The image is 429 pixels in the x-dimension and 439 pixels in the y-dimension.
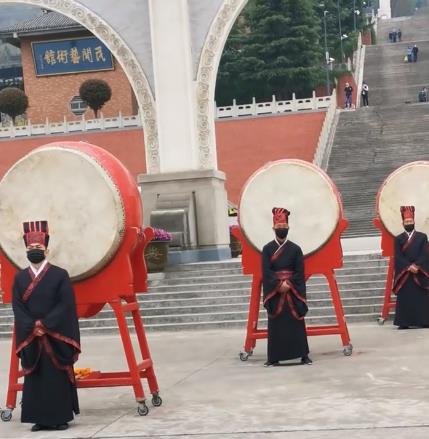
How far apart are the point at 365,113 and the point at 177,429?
30.1 m

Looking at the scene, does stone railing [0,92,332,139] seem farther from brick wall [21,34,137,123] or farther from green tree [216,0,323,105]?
brick wall [21,34,137,123]

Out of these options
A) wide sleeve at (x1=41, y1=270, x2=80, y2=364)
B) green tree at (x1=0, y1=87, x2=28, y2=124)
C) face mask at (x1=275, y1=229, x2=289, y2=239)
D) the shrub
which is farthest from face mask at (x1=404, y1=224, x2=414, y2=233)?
green tree at (x1=0, y1=87, x2=28, y2=124)

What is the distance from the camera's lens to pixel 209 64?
49.3ft

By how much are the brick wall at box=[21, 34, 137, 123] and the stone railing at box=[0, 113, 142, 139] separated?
16.4ft

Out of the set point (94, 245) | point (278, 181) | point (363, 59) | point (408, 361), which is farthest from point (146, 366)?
point (363, 59)

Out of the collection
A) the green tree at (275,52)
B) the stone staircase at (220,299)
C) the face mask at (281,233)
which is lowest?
the stone staircase at (220,299)

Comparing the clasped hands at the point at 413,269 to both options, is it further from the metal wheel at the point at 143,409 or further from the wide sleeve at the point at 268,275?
the metal wheel at the point at 143,409

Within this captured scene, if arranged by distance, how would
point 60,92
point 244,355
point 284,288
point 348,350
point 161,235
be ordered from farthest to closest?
1. point 60,92
2. point 161,235
3. point 244,355
4. point 348,350
5. point 284,288

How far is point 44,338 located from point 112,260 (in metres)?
0.74

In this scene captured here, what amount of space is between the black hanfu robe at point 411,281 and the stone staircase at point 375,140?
45.3 feet

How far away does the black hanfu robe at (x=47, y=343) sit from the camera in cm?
596

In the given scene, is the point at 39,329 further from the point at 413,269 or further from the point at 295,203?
the point at 413,269

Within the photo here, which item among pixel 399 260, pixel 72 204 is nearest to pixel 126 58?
pixel 399 260

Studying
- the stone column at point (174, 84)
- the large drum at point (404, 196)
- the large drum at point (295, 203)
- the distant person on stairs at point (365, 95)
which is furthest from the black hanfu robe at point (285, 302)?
the distant person on stairs at point (365, 95)
